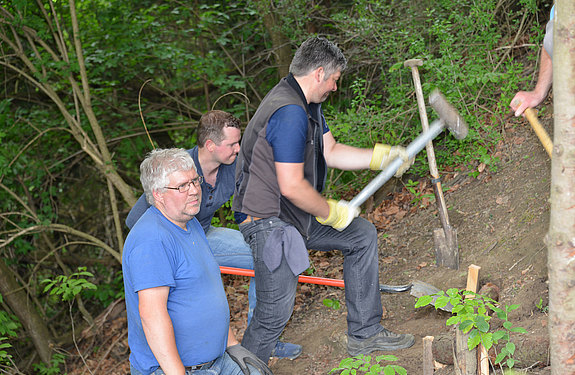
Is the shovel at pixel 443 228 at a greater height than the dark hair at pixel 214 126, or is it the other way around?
the dark hair at pixel 214 126

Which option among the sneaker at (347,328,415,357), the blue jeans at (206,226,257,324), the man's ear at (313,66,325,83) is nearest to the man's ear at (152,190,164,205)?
the man's ear at (313,66,325,83)

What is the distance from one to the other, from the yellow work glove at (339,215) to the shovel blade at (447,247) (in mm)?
1306

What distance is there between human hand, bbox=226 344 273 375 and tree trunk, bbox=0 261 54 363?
16.6ft

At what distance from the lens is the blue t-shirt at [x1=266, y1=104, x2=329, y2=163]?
3.01 metres

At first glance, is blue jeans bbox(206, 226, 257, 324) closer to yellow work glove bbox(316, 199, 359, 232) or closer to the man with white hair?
yellow work glove bbox(316, 199, 359, 232)

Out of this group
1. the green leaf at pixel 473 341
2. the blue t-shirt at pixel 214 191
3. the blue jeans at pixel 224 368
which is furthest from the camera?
the blue t-shirt at pixel 214 191

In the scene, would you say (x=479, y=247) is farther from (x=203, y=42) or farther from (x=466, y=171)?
(x=203, y=42)

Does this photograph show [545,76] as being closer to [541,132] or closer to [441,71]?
[541,132]

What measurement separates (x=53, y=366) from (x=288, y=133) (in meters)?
5.59

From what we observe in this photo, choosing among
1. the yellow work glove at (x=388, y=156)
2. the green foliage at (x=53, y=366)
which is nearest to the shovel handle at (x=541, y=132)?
the yellow work glove at (x=388, y=156)

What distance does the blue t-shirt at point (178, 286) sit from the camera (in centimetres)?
252

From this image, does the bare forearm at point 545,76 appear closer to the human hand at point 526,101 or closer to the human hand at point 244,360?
the human hand at point 526,101

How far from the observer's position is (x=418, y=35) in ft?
18.1

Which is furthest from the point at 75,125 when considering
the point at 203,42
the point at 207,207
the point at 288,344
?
the point at 288,344
